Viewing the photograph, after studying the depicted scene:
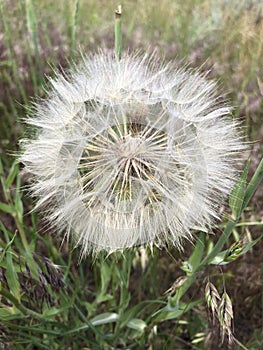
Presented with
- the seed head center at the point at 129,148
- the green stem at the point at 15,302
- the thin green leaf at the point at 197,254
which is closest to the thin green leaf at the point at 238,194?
the thin green leaf at the point at 197,254

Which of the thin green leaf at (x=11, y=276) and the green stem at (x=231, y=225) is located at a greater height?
the green stem at (x=231, y=225)

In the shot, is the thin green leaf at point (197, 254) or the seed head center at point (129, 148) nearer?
the seed head center at point (129, 148)

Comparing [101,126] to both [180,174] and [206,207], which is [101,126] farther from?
[206,207]

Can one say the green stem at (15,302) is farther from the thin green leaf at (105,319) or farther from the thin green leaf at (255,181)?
the thin green leaf at (255,181)

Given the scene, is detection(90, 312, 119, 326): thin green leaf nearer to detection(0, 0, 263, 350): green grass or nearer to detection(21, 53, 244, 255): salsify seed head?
detection(0, 0, 263, 350): green grass

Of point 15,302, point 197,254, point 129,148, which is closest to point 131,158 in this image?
point 129,148

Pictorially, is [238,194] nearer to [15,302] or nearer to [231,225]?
[231,225]
